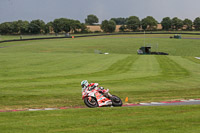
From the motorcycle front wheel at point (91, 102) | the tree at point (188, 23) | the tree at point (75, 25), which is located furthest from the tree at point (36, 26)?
the motorcycle front wheel at point (91, 102)

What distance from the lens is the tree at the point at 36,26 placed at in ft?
529

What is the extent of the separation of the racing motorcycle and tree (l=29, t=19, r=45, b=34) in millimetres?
155866

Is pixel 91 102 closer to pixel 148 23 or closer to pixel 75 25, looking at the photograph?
pixel 75 25

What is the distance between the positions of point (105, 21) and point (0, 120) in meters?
166

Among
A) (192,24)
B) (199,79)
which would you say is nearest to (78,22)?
(192,24)

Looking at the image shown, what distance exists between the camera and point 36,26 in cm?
16275

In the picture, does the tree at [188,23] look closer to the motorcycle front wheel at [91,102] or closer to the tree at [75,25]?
the tree at [75,25]

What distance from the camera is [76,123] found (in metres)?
9.12

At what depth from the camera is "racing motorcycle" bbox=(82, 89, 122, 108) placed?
40.1 ft

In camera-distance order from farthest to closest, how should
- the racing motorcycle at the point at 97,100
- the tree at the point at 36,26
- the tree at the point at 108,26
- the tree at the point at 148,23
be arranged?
1. the tree at the point at 148,23
2. the tree at the point at 108,26
3. the tree at the point at 36,26
4. the racing motorcycle at the point at 97,100

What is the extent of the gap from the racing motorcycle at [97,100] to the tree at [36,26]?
6136 inches

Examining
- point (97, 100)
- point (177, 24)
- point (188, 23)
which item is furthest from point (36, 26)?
point (97, 100)

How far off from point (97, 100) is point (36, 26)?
15834 centimetres

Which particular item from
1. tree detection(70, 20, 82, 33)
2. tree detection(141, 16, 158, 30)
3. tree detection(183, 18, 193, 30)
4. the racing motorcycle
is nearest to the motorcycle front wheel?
the racing motorcycle
